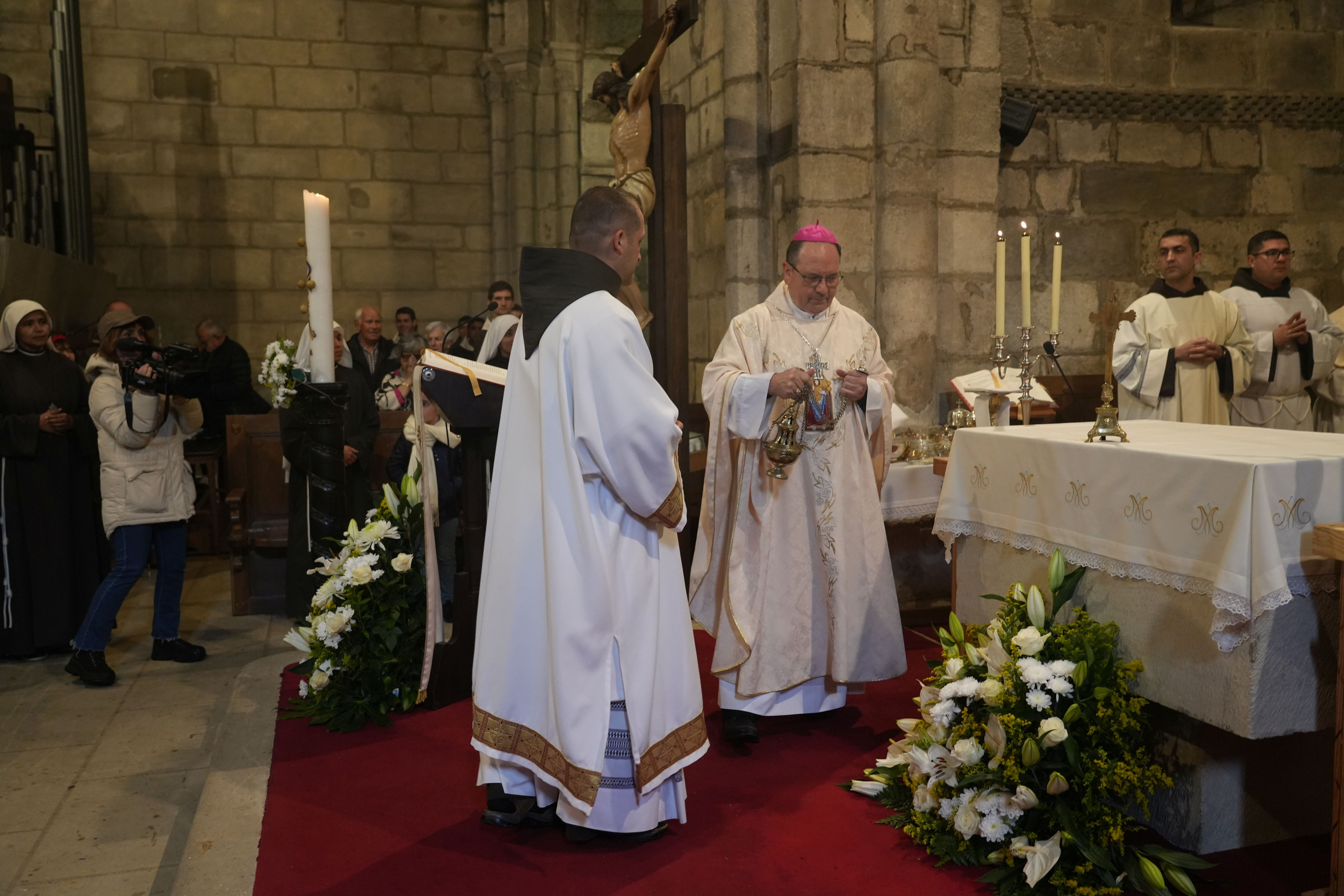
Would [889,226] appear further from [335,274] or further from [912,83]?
[335,274]

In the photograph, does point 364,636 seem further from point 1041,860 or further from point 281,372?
point 1041,860

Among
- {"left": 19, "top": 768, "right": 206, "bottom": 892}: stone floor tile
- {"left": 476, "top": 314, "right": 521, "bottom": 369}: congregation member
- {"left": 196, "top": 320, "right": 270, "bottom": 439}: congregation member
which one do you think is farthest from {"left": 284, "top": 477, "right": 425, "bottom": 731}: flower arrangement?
{"left": 196, "top": 320, "right": 270, "bottom": 439}: congregation member

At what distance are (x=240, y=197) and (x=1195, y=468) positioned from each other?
31.9ft

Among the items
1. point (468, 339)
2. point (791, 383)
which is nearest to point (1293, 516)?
point (791, 383)

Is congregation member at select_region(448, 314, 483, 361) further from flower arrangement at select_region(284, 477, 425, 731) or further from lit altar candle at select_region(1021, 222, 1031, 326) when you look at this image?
lit altar candle at select_region(1021, 222, 1031, 326)

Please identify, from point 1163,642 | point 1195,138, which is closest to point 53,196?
point 1195,138

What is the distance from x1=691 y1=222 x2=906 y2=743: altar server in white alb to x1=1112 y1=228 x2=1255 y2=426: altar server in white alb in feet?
5.82

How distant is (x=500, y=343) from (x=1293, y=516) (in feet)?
14.6

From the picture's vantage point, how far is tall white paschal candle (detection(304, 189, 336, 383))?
3.53m

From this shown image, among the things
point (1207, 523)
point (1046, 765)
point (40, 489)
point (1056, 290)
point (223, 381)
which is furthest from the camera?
point (223, 381)

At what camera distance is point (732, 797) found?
3.40 metres

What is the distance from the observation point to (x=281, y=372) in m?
4.47

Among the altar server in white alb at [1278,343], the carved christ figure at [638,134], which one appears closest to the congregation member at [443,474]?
the carved christ figure at [638,134]

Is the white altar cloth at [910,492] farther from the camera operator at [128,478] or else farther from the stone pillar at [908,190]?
the camera operator at [128,478]
